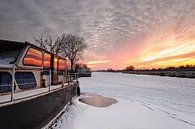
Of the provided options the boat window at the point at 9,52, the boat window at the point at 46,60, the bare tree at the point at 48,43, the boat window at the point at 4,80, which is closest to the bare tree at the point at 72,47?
the bare tree at the point at 48,43

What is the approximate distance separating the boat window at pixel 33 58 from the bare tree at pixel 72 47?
3788 centimetres

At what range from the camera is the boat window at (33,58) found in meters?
6.71

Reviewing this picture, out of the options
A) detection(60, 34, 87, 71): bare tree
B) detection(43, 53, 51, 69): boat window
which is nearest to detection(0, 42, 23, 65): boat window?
detection(43, 53, 51, 69): boat window

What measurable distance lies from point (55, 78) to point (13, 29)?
9.79 metres

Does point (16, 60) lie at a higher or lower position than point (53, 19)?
lower

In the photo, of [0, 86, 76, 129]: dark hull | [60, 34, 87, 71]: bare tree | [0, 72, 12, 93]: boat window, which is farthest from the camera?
[60, 34, 87, 71]: bare tree

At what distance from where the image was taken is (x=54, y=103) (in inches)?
319

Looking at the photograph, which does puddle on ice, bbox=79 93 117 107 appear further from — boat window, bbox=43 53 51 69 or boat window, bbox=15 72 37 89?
boat window, bbox=15 72 37 89

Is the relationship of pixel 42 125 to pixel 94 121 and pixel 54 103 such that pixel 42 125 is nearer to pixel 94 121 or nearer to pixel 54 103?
pixel 54 103

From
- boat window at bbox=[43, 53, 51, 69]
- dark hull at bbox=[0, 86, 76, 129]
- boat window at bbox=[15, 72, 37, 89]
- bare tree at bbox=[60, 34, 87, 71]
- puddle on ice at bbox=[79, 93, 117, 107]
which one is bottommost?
puddle on ice at bbox=[79, 93, 117, 107]

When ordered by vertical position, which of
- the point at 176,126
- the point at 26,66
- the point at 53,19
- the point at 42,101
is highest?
the point at 53,19

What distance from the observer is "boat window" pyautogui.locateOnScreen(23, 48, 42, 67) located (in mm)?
6711

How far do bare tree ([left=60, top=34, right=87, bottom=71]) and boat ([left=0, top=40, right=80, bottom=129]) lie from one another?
124ft

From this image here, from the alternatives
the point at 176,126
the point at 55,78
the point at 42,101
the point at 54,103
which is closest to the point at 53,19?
the point at 55,78
